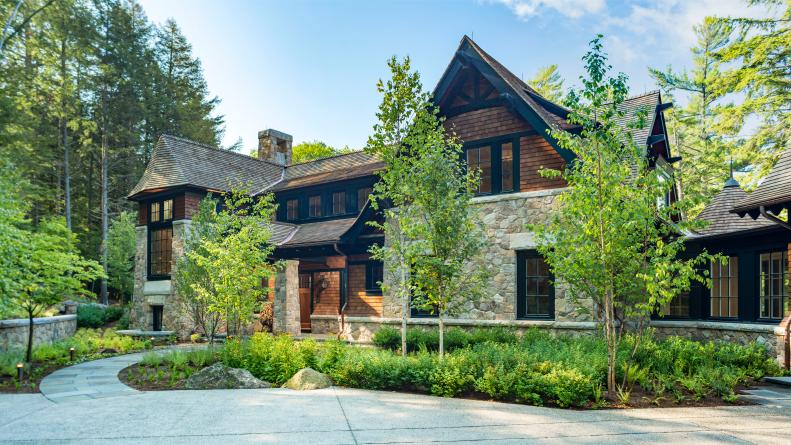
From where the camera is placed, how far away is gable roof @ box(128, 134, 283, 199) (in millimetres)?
23125

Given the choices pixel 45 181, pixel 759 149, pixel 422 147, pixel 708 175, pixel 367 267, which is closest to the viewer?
pixel 422 147

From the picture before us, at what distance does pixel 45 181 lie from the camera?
34188mm

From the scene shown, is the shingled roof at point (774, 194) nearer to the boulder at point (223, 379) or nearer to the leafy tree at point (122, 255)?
the boulder at point (223, 379)

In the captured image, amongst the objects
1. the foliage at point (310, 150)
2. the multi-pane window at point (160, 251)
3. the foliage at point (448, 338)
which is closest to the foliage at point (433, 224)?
the foliage at point (448, 338)

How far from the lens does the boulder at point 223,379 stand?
10.5 metres

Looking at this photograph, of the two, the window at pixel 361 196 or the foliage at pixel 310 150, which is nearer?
the window at pixel 361 196

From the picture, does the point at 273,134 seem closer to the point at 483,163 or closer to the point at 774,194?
the point at 483,163

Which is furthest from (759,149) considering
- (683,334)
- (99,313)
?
(99,313)

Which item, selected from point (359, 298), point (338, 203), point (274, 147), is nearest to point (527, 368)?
point (359, 298)

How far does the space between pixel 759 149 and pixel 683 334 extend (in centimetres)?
1062

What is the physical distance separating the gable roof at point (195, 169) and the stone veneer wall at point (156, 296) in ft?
5.79

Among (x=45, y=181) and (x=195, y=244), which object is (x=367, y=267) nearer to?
(x=195, y=244)

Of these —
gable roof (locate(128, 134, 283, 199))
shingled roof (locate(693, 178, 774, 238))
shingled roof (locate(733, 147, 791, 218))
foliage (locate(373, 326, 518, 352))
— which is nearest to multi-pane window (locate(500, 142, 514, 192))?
foliage (locate(373, 326, 518, 352))

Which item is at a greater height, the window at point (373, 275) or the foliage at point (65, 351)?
the window at point (373, 275)
